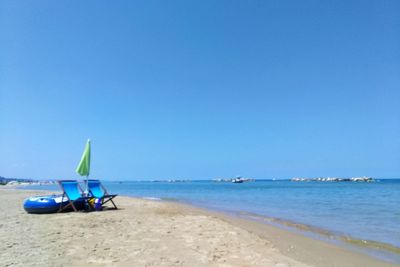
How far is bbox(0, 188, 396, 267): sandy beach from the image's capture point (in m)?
4.95

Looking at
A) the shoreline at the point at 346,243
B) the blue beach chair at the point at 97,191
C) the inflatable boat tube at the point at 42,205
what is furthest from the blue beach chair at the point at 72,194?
the shoreline at the point at 346,243

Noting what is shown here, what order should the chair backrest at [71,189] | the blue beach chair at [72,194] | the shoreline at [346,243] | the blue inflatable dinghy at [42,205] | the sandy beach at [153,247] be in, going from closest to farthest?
the sandy beach at [153,247], the shoreline at [346,243], the blue inflatable dinghy at [42,205], the blue beach chair at [72,194], the chair backrest at [71,189]

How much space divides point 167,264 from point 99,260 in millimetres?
1094

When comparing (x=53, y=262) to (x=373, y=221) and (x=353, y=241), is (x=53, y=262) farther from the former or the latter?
(x=373, y=221)

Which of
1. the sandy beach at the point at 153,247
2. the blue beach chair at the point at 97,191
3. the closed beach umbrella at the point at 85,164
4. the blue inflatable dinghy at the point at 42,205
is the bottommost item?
the sandy beach at the point at 153,247

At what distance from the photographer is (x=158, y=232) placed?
24.5 feet

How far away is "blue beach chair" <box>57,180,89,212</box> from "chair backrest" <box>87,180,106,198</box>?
1.99 ft

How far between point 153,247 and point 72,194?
717cm

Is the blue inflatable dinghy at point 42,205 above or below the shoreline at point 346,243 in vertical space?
above

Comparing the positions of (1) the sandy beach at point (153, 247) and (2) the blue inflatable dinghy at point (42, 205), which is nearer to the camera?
(1) the sandy beach at point (153, 247)

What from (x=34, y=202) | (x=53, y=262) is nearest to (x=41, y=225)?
(x=34, y=202)

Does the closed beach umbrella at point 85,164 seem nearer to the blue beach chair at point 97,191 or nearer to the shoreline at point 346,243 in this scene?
the blue beach chair at point 97,191

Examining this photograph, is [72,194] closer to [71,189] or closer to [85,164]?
[71,189]

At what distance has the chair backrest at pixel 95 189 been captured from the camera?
507 inches
